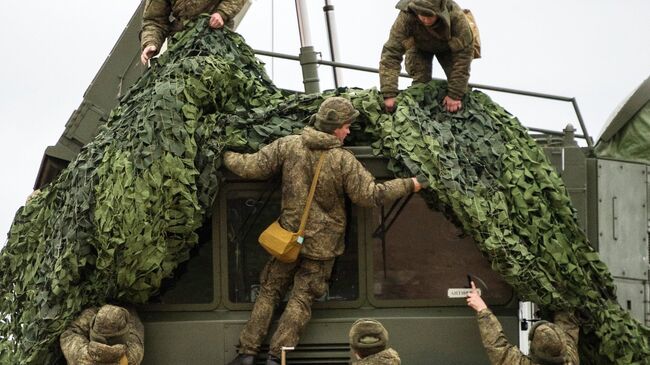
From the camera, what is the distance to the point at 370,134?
42.0 ft

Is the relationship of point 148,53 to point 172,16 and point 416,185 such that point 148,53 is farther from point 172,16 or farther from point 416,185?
point 416,185

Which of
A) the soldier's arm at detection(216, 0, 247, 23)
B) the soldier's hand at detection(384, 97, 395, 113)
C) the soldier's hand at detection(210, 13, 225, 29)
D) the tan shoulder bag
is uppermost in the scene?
the soldier's arm at detection(216, 0, 247, 23)

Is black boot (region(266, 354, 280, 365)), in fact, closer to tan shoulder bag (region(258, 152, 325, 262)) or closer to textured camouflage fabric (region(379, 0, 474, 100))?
tan shoulder bag (region(258, 152, 325, 262))

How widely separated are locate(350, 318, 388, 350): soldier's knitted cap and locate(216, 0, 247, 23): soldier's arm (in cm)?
283

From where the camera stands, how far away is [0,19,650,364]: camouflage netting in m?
12.3

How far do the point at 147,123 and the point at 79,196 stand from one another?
26.5 inches

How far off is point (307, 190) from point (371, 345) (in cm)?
Answer: 136

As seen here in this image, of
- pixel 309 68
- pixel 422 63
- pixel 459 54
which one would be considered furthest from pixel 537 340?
pixel 309 68

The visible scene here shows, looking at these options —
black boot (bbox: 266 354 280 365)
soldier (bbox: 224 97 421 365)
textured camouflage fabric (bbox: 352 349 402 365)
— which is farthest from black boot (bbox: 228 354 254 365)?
textured camouflage fabric (bbox: 352 349 402 365)

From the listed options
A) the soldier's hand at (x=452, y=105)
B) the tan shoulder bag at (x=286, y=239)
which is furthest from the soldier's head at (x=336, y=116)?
the soldier's hand at (x=452, y=105)

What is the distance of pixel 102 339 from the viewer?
39.5ft

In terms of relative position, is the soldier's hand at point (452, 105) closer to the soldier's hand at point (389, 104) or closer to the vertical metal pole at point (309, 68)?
the soldier's hand at point (389, 104)

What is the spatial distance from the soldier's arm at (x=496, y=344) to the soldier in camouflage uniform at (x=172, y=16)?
9.54ft

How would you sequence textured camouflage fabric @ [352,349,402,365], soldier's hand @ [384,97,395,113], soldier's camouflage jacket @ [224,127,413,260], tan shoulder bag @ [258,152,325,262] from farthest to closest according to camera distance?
soldier's hand @ [384,97,395,113] < soldier's camouflage jacket @ [224,127,413,260] < tan shoulder bag @ [258,152,325,262] < textured camouflage fabric @ [352,349,402,365]
